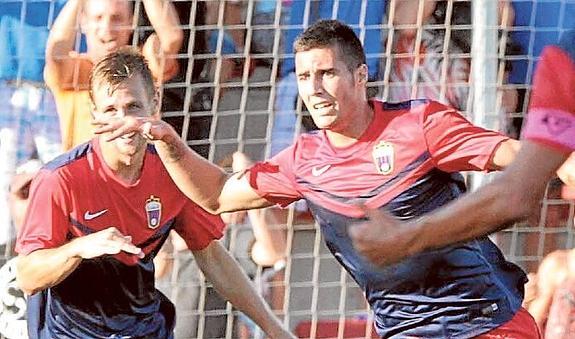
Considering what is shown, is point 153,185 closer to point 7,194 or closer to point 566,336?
point 7,194

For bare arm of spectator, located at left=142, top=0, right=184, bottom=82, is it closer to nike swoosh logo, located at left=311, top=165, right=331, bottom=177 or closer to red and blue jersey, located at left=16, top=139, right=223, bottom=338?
red and blue jersey, located at left=16, top=139, right=223, bottom=338

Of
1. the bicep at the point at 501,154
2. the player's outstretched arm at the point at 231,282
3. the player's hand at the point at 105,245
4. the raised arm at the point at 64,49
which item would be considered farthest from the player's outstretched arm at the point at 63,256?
the raised arm at the point at 64,49

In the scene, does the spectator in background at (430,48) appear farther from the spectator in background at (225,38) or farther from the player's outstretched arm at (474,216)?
the player's outstretched arm at (474,216)

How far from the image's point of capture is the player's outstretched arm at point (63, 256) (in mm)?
3496

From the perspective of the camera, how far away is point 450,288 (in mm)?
3537

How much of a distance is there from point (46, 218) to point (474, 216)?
1.89 meters

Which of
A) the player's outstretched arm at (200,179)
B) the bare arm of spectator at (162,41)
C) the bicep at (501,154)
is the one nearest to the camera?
the bicep at (501,154)

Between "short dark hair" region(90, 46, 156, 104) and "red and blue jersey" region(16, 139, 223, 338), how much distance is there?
0.66ft

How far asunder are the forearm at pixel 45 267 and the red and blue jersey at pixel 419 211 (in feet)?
2.10

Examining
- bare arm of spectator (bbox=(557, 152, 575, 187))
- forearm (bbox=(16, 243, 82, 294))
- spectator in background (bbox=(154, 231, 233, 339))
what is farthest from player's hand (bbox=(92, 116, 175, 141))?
spectator in background (bbox=(154, 231, 233, 339))

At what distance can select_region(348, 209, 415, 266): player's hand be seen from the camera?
7.07 feet

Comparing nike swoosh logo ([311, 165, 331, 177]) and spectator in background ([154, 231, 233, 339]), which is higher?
nike swoosh logo ([311, 165, 331, 177])

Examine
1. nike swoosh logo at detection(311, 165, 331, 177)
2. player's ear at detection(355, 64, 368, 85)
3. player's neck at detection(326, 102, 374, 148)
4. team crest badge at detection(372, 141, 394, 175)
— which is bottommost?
nike swoosh logo at detection(311, 165, 331, 177)

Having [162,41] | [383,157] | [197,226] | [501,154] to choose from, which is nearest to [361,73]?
[383,157]
